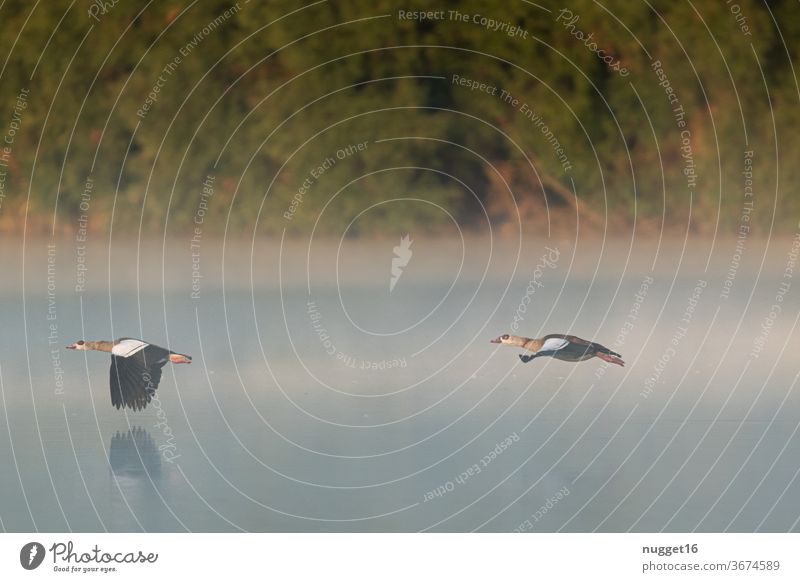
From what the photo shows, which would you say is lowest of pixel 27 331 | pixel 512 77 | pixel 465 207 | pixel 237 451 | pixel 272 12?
pixel 237 451

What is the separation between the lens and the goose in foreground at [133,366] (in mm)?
3723

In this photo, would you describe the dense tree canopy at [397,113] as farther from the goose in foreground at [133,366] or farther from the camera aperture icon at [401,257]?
the goose in foreground at [133,366]

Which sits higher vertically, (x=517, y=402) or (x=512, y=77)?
(x=512, y=77)

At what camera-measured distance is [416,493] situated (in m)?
3.62

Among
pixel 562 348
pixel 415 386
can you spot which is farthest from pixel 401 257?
pixel 562 348

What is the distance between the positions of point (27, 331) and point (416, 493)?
1274 millimetres

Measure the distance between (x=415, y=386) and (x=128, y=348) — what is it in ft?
→ 2.86

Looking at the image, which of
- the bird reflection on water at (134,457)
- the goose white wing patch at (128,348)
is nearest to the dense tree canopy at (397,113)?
the goose white wing patch at (128,348)

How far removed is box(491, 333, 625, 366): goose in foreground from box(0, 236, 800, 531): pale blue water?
1.0 inches

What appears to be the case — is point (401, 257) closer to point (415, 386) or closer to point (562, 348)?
point (415, 386)

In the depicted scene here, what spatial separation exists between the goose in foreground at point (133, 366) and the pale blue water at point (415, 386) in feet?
0.09

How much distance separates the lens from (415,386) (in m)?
3.74
